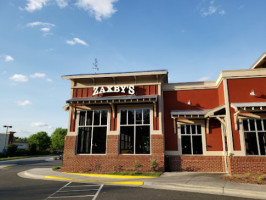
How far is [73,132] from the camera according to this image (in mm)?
16594

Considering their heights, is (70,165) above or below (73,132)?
below

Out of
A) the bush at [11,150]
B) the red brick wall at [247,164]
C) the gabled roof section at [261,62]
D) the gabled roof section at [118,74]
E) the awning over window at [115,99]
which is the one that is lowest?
the bush at [11,150]

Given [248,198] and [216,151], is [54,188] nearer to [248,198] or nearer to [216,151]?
[248,198]

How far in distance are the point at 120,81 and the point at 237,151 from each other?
10609mm

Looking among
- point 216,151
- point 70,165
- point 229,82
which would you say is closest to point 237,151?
point 216,151

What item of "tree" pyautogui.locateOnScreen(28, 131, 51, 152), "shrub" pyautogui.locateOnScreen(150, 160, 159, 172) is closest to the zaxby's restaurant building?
"shrub" pyautogui.locateOnScreen(150, 160, 159, 172)

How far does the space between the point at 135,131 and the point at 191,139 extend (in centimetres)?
460

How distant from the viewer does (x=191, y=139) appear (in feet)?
50.5

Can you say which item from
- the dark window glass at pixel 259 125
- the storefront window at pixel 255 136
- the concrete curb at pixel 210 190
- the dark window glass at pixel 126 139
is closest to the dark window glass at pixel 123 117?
the dark window glass at pixel 126 139

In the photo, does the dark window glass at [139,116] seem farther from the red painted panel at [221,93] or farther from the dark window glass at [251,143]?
the dark window glass at [251,143]

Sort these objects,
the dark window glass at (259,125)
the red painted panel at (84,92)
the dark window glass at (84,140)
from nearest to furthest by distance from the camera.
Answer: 1. the dark window glass at (259,125)
2. the dark window glass at (84,140)
3. the red painted panel at (84,92)

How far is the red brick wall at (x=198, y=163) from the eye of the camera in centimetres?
1446

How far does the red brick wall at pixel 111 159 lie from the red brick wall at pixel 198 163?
1342mm

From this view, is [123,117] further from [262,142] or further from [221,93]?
[262,142]
